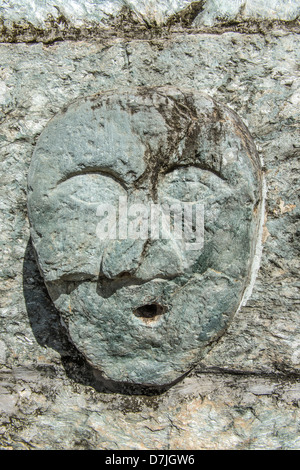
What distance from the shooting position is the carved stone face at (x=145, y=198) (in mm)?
1008

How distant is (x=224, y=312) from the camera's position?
1078mm

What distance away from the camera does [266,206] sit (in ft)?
→ 3.97

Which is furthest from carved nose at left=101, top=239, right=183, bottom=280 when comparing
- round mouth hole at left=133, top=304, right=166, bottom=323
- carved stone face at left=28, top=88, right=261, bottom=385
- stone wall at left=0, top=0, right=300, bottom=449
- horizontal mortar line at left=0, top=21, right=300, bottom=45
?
horizontal mortar line at left=0, top=21, right=300, bottom=45

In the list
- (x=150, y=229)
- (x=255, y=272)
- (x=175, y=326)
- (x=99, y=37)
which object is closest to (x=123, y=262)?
(x=150, y=229)

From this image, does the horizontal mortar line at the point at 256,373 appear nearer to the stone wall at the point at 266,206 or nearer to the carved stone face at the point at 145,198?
the stone wall at the point at 266,206

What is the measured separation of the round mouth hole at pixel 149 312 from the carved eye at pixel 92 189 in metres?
0.29

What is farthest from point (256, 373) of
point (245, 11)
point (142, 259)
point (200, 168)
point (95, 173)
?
point (245, 11)

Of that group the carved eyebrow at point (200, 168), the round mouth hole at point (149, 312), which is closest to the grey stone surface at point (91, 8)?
the carved eyebrow at point (200, 168)

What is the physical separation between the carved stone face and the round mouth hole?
0.05 ft

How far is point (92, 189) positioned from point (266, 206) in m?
0.51

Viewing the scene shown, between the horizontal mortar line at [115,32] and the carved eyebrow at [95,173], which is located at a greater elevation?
the horizontal mortar line at [115,32]

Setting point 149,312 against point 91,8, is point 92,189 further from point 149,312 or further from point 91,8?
point 91,8

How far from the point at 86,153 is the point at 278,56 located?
2.05 ft

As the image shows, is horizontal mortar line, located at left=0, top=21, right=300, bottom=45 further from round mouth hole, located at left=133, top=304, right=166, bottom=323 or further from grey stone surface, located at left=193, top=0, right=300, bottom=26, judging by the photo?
round mouth hole, located at left=133, top=304, right=166, bottom=323
